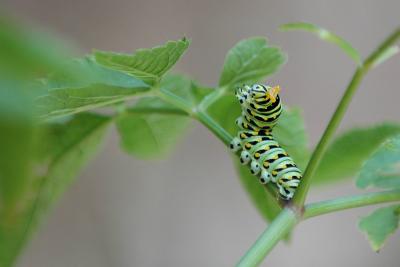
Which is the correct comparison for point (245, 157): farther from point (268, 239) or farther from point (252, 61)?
point (268, 239)

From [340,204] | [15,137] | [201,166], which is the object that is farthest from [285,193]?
[201,166]

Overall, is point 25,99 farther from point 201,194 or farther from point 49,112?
point 201,194

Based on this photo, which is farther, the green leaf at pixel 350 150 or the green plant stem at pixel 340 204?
the green leaf at pixel 350 150

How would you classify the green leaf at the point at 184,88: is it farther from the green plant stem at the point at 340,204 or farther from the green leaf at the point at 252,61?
the green plant stem at the point at 340,204

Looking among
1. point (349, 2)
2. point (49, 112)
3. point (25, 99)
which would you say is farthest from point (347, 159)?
point (349, 2)

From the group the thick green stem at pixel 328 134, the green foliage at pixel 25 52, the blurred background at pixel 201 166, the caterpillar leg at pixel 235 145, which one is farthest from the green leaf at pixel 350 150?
the blurred background at pixel 201 166

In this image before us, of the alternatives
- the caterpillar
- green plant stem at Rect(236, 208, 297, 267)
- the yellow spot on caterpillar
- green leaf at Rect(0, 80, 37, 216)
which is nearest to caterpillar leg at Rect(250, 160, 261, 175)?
the caterpillar
